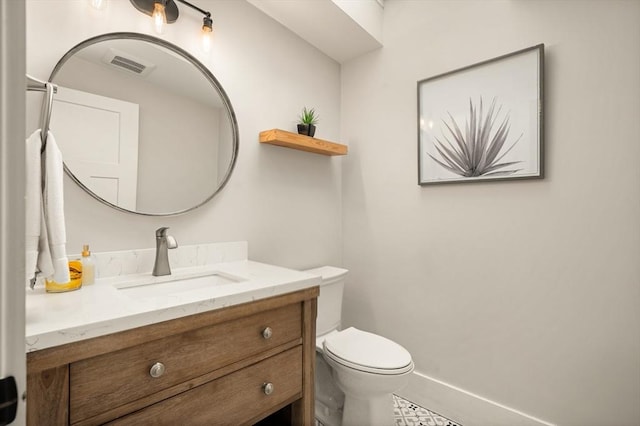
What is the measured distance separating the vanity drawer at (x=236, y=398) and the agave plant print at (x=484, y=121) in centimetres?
133

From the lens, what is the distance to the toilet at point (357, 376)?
140 centimetres

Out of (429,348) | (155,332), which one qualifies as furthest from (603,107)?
(155,332)

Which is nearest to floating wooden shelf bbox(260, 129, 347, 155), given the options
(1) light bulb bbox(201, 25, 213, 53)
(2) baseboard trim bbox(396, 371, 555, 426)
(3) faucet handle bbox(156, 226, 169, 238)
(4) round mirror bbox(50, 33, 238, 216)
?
(4) round mirror bbox(50, 33, 238, 216)

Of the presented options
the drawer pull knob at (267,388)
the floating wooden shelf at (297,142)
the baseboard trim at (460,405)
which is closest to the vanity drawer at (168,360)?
the drawer pull knob at (267,388)

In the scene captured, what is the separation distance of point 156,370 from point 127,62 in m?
1.22

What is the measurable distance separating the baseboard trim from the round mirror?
5.55 feet

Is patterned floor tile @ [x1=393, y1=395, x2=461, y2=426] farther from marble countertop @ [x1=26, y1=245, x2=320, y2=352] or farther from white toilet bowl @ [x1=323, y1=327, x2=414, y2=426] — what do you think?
marble countertop @ [x1=26, y1=245, x2=320, y2=352]

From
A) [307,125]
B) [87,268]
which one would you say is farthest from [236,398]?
[307,125]

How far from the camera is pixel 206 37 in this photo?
5.12 ft

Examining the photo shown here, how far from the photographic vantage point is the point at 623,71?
1355 millimetres

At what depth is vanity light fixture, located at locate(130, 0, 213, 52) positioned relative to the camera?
53.6 inches

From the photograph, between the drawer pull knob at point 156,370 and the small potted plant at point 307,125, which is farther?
the small potted plant at point 307,125

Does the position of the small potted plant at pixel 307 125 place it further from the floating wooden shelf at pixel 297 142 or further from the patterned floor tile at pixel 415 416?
the patterned floor tile at pixel 415 416

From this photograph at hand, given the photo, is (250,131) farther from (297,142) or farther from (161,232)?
(161,232)
